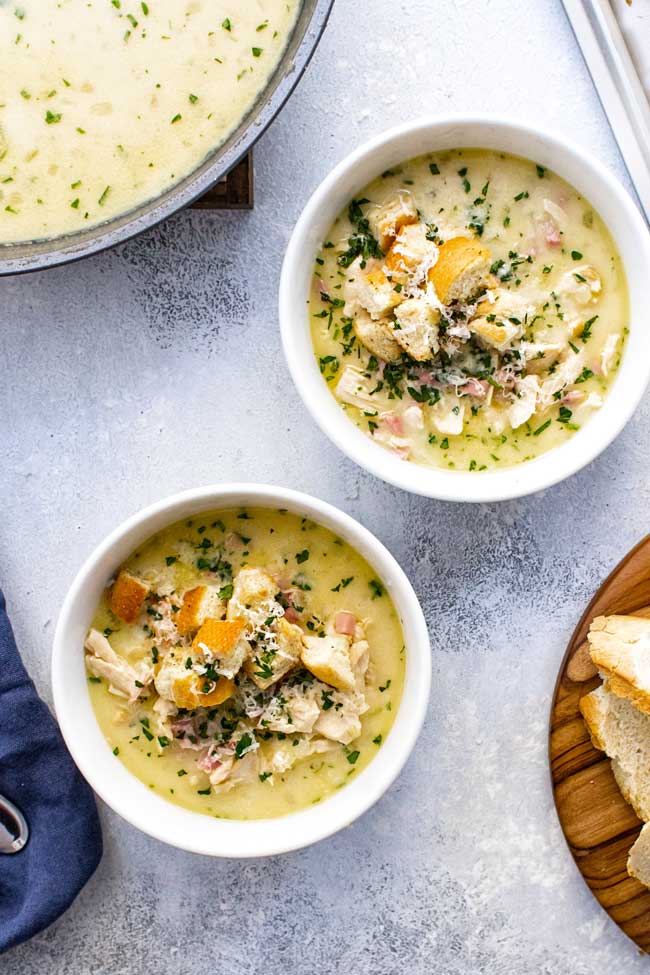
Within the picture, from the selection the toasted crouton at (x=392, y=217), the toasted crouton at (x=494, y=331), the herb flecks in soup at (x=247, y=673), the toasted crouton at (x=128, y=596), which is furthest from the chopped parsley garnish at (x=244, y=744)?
the toasted crouton at (x=392, y=217)

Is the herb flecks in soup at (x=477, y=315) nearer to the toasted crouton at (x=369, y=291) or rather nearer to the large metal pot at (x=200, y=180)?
the toasted crouton at (x=369, y=291)

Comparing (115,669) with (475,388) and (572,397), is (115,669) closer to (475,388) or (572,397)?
(475,388)

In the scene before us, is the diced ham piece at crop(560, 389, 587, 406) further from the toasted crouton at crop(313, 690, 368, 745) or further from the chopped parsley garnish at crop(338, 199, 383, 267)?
the toasted crouton at crop(313, 690, 368, 745)

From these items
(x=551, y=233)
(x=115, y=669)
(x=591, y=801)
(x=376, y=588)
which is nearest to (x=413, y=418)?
(x=376, y=588)

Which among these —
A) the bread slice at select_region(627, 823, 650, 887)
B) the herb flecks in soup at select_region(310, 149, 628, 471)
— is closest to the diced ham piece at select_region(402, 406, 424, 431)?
the herb flecks in soup at select_region(310, 149, 628, 471)

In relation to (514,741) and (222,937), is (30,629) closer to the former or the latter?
(222,937)
